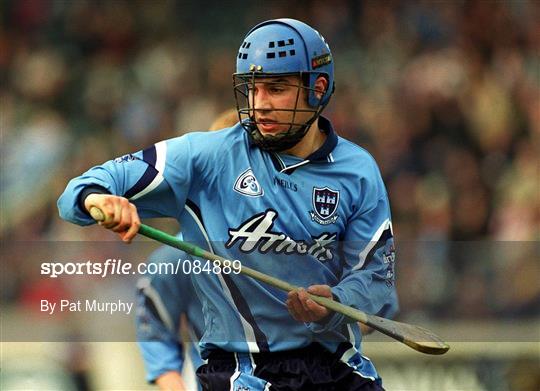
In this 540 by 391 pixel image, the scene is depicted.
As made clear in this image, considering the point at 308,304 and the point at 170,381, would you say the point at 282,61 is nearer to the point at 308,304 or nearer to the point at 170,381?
the point at 308,304

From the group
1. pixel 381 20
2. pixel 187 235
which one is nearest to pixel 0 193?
pixel 381 20

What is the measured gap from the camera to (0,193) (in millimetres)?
8562

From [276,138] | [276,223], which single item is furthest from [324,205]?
[276,138]

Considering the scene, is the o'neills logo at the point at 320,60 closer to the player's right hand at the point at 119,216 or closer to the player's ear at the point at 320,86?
the player's ear at the point at 320,86

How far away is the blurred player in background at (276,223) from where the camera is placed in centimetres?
394

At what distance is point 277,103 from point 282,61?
6.0 inches

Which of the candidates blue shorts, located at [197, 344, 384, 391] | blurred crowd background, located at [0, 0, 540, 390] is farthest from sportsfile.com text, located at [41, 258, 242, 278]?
blurred crowd background, located at [0, 0, 540, 390]

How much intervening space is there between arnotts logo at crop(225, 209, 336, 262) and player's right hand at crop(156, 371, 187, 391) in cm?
176

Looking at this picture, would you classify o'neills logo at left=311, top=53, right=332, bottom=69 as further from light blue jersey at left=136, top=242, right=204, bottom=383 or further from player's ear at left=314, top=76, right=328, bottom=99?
light blue jersey at left=136, top=242, right=204, bottom=383

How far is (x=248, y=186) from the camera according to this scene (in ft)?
13.2

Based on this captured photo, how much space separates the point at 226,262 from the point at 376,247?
0.55 metres

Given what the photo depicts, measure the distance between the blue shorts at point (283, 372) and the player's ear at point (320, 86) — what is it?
0.95 meters

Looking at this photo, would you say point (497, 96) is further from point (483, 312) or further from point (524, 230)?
point (483, 312)

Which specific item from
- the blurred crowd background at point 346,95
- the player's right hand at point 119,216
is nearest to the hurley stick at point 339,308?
the player's right hand at point 119,216
